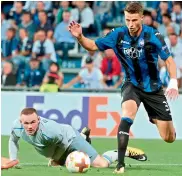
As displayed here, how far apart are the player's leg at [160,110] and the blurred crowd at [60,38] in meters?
6.64

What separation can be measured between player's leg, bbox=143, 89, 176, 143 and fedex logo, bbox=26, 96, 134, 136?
5.30 metres

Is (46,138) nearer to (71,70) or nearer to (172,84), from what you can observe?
(172,84)

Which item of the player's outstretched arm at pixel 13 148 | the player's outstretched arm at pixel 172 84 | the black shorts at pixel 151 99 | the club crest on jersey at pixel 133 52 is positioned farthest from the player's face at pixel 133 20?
the player's outstretched arm at pixel 13 148

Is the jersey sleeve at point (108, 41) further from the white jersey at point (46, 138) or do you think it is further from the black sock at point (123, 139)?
the white jersey at point (46, 138)

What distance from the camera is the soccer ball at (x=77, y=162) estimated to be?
9680 mm

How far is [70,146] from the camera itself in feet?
34.5

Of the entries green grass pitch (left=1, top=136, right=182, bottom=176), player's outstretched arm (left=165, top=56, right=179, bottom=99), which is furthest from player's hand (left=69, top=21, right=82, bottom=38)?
green grass pitch (left=1, top=136, right=182, bottom=176)

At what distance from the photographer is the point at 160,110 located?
10445 millimetres

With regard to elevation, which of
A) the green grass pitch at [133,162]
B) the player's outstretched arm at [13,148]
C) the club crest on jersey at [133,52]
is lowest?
the green grass pitch at [133,162]

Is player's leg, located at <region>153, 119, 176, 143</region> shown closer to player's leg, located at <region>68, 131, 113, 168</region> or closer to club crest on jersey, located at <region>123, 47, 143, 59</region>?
player's leg, located at <region>68, 131, 113, 168</region>

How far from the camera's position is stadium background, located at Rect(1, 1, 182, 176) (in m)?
15.3

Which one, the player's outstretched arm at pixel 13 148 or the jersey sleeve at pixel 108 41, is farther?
the jersey sleeve at pixel 108 41

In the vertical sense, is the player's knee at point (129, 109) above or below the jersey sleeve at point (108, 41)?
below

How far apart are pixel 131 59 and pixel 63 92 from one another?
6382mm
